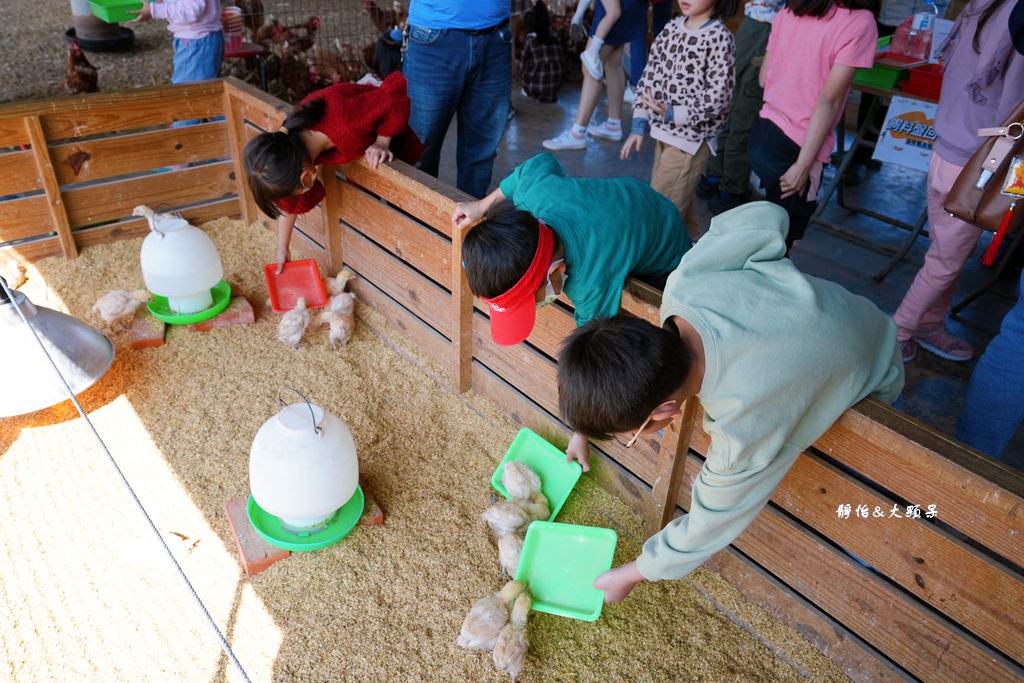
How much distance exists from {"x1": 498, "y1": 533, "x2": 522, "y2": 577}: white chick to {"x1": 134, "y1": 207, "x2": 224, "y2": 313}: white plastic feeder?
1643 mm

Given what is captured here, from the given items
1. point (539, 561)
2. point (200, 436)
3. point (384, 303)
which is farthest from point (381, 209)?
point (539, 561)

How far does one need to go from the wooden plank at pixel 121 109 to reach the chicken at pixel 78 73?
2.33 metres

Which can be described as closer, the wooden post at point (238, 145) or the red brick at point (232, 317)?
the red brick at point (232, 317)

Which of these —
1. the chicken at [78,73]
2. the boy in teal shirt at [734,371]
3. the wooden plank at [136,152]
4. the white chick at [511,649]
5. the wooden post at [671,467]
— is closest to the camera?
the boy in teal shirt at [734,371]

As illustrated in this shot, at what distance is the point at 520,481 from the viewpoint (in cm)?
217

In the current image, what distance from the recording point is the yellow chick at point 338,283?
313cm

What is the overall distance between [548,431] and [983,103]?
1.86 meters

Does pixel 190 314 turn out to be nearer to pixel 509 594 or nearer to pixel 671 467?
pixel 509 594

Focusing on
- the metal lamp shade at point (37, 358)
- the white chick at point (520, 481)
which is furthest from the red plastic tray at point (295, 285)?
the white chick at point (520, 481)

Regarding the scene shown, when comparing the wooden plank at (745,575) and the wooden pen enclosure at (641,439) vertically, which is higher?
the wooden pen enclosure at (641,439)

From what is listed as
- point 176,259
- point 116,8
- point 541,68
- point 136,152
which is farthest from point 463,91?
point 116,8

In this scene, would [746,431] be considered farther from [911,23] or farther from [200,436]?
[911,23]

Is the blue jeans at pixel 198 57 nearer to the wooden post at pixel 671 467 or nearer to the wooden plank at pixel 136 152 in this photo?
the wooden plank at pixel 136 152

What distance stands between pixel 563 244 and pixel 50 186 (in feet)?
8.57
